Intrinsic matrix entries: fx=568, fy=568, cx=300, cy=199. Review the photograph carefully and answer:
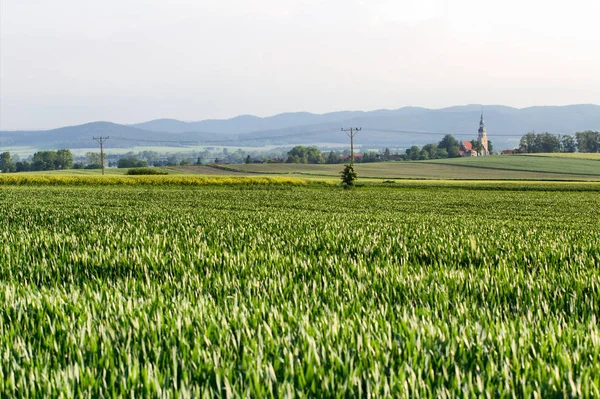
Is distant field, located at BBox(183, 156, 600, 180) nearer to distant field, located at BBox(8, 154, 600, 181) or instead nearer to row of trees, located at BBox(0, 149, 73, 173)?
distant field, located at BBox(8, 154, 600, 181)

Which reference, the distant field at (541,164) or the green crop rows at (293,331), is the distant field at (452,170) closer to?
the distant field at (541,164)

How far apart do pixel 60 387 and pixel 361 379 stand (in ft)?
6.91

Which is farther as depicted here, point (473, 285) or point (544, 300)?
point (473, 285)

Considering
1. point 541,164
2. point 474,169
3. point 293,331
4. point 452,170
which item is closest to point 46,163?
point 452,170

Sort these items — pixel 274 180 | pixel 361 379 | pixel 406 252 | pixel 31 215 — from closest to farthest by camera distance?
pixel 361 379 → pixel 406 252 → pixel 31 215 → pixel 274 180

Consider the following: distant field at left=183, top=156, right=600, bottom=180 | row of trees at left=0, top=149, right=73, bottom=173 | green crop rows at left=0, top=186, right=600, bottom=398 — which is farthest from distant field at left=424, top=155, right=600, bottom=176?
green crop rows at left=0, top=186, right=600, bottom=398

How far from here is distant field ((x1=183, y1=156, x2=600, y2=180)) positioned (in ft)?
406

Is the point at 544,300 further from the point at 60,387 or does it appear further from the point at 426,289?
the point at 60,387

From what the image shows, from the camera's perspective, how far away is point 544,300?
7121 millimetres

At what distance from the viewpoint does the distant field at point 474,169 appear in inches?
4877

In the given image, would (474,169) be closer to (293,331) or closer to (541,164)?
(541,164)

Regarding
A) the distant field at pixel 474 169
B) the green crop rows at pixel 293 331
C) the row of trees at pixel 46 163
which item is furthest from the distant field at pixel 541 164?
the green crop rows at pixel 293 331

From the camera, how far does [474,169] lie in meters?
144

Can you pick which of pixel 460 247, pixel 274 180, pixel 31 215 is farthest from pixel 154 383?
pixel 274 180
